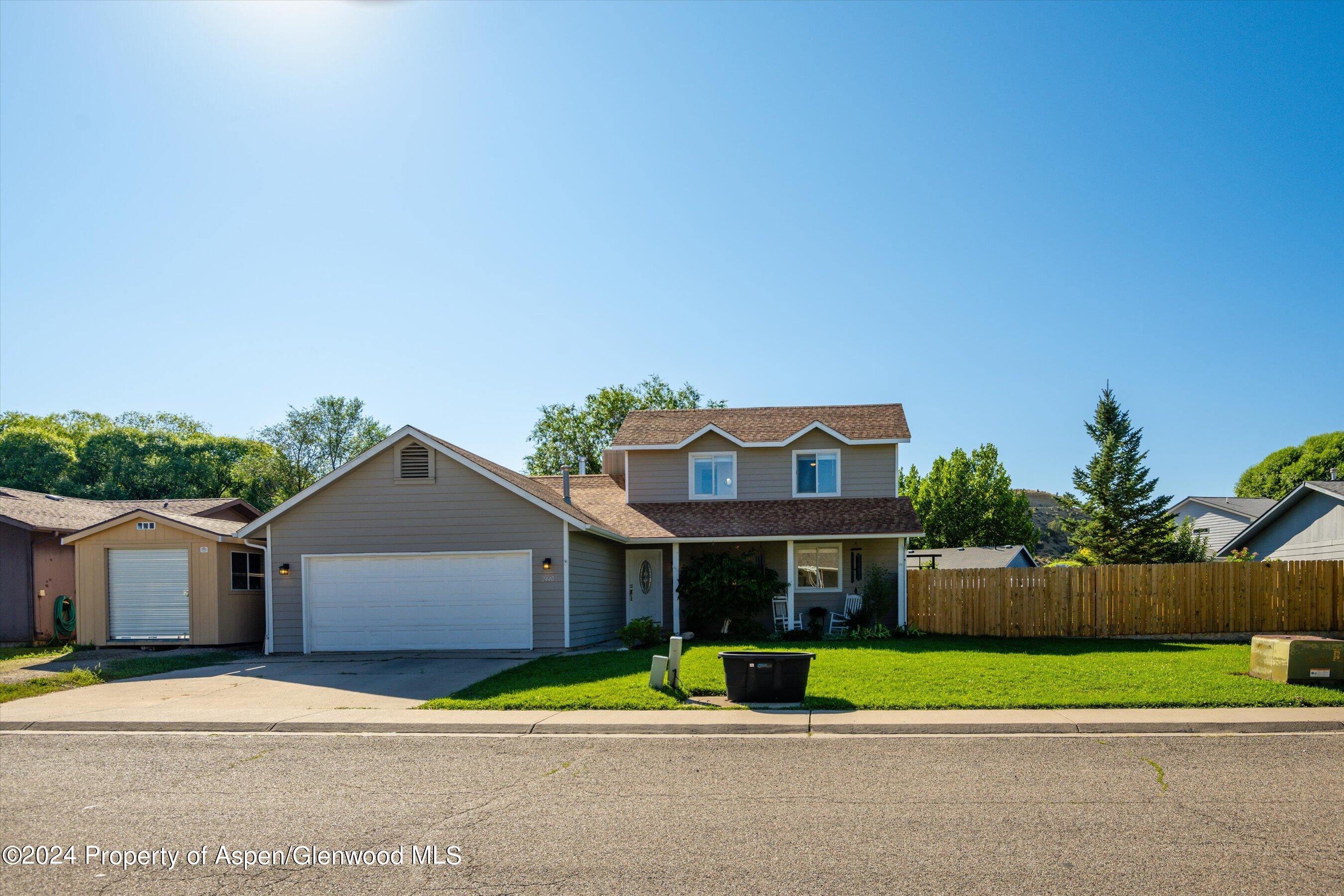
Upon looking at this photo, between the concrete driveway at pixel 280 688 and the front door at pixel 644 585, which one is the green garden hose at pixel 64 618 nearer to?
the concrete driveway at pixel 280 688

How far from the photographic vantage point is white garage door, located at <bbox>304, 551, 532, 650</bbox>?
1994 cm

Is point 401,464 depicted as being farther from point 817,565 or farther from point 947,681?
point 947,681

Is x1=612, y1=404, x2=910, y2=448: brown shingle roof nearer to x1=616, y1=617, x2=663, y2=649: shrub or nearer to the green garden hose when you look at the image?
x1=616, y1=617, x2=663, y2=649: shrub

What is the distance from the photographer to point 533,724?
1103 cm

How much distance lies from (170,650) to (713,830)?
61.7 ft

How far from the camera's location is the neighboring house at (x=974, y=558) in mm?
38188

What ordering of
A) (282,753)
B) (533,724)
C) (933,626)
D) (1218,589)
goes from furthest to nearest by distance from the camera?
(933,626) < (1218,589) < (533,724) < (282,753)

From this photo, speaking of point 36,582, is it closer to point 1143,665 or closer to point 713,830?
point 713,830

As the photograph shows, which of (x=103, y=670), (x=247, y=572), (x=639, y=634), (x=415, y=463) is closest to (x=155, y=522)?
(x=247, y=572)

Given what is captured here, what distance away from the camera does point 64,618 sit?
23.2 metres

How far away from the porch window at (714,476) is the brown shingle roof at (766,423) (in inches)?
27.7

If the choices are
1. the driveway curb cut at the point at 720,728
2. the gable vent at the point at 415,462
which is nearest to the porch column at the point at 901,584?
the gable vent at the point at 415,462

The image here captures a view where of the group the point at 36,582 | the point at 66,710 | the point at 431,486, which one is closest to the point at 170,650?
the point at 36,582

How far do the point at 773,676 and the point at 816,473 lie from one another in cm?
1380
